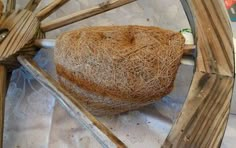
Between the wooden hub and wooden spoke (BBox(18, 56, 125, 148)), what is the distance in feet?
0.05

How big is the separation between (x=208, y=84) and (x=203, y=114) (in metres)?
0.03

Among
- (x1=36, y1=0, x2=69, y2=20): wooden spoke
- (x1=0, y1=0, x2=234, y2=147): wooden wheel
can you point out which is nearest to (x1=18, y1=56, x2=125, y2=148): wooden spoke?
(x1=0, y1=0, x2=234, y2=147): wooden wheel

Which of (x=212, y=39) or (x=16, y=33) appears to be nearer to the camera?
(x=212, y=39)

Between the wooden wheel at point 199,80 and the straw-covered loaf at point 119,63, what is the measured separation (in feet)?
0.08

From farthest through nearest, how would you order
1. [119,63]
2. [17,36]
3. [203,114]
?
[17,36] → [119,63] → [203,114]

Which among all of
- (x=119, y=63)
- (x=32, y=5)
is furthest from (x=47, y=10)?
(x=119, y=63)

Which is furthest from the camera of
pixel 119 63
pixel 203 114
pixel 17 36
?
pixel 17 36

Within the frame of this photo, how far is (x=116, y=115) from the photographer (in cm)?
49

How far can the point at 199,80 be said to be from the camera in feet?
1.01

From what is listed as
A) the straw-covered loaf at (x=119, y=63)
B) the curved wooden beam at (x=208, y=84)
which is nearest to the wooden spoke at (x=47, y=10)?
the straw-covered loaf at (x=119, y=63)

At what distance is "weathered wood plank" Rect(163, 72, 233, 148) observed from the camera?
10.6 inches

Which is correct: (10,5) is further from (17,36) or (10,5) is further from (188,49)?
(188,49)

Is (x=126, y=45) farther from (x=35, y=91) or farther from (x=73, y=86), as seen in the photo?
(x=35, y=91)

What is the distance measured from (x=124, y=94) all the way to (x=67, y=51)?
9 cm
